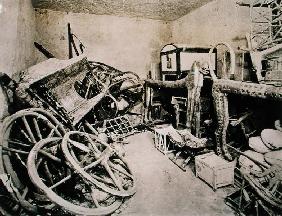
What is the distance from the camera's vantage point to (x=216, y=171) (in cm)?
575

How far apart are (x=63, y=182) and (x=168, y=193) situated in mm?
2420

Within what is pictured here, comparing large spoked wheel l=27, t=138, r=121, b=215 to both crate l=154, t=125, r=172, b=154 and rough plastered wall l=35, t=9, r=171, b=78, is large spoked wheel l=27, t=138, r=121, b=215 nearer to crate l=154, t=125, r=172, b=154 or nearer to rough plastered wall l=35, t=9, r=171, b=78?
crate l=154, t=125, r=172, b=154

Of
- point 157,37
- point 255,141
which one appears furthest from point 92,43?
point 255,141

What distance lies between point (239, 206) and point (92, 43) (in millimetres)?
10198

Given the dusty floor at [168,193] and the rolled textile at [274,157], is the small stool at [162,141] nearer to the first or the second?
the dusty floor at [168,193]

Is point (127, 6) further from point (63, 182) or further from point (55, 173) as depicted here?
point (63, 182)

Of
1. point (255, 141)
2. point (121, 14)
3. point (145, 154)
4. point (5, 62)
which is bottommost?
point (145, 154)

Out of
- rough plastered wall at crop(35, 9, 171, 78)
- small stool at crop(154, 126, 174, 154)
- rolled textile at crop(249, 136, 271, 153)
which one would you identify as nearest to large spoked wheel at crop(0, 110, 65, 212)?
small stool at crop(154, 126, 174, 154)

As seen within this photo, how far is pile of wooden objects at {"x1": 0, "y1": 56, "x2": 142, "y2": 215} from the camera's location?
425 cm

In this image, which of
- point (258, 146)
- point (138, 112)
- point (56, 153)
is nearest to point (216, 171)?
point (258, 146)

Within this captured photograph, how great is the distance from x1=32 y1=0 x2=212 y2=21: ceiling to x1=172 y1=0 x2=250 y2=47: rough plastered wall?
18.2 inches

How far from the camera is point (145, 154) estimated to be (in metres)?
8.29

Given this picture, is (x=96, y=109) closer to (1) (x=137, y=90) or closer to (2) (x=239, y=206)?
(1) (x=137, y=90)

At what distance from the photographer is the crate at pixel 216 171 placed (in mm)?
5781
